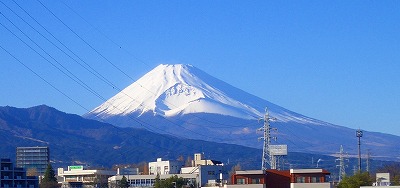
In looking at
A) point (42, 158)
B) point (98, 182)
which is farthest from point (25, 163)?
point (98, 182)

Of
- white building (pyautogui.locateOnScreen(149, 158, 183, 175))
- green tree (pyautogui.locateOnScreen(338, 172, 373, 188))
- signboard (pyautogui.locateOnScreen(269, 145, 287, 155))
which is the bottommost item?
green tree (pyautogui.locateOnScreen(338, 172, 373, 188))

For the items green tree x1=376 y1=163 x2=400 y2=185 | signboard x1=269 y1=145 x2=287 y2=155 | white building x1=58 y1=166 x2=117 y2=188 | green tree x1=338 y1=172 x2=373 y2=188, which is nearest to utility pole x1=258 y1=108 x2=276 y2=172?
signboard x1=269 y1=145 x2=287 y2=155

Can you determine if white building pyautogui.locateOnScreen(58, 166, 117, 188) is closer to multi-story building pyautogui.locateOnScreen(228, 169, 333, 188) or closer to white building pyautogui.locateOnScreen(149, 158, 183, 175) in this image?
white building pyautogui.locateOnScreen(149, 158, 183, 175)

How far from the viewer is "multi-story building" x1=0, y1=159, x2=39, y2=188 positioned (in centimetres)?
9081

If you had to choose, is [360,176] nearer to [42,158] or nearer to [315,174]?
[315,174]

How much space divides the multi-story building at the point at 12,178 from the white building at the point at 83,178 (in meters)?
19.1

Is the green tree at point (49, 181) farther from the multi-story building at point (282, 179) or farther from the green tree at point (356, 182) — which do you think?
the multi-story building at point (282, 179)

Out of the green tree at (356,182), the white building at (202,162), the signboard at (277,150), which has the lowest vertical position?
the green tree at (356,182)

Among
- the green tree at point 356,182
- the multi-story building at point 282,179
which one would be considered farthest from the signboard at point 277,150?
the multi-story building at point 282,179

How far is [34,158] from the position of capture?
17700 centimetres

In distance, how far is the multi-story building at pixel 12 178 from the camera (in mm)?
90812

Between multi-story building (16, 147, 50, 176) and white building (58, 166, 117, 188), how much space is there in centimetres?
3732

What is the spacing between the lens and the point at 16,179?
9206 cm

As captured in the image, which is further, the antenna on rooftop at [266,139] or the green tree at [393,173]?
the antenna on rooftop at [266,139]
